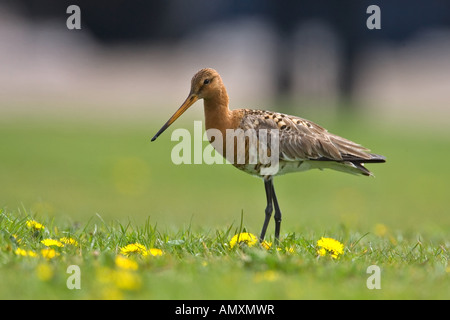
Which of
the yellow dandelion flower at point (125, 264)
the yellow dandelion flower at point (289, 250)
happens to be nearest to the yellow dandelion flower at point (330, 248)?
the yellow dandelion flower at point (289, 250)

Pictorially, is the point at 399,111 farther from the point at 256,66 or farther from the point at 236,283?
the point at 236,283

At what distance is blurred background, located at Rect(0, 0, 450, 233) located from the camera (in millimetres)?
14203

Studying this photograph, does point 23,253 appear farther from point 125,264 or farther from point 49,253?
point 125,264

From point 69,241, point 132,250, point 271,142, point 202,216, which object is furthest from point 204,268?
point 202,216

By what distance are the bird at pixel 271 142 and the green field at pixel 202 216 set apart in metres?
0.55

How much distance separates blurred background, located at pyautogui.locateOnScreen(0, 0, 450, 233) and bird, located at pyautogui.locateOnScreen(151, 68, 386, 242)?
4214 mm

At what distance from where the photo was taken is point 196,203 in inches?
533

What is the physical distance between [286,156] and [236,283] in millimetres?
2255

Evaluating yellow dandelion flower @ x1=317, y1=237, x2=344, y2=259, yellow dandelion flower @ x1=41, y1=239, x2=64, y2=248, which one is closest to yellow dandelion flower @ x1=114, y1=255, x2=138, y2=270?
yellow dandelion flower @ x1=41, y1=239, x2=64, y2=248

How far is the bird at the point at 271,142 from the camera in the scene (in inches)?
274

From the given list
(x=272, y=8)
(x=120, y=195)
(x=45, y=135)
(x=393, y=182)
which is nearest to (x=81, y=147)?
(x=45, y=135)

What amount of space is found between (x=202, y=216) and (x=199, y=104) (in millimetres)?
13430

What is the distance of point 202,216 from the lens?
A: 11688 mm

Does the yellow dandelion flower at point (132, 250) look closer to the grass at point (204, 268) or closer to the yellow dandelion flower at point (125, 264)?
the grass at point (204, 268)
